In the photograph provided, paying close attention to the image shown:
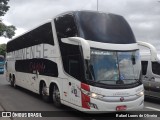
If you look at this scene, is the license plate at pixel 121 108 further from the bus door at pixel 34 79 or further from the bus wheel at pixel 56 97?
the bus door at pixel 34 79

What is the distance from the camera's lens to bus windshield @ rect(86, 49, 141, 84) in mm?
9859

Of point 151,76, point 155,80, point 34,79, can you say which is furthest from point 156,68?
point 34,79

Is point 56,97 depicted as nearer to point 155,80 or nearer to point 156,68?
point 155,80

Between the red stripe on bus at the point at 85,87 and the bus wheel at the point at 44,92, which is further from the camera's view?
the bus wheel at the point at 44,92

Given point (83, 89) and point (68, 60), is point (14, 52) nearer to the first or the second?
point (68, 60)

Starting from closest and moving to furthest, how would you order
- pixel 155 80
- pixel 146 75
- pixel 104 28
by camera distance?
pixel 104 28, pixel 155 80, pixel 146 75

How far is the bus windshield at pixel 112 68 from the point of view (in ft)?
32.3

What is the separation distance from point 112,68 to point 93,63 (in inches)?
24.1

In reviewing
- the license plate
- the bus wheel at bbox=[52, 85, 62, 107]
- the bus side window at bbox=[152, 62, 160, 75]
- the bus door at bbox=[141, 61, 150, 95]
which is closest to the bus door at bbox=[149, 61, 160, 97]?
the bus side window at bbox=[152, 62, 160, 75]

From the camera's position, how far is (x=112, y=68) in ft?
33.0

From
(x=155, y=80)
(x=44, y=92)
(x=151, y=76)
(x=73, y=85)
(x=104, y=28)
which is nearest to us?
(x=73, y=85)

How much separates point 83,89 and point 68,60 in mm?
1623

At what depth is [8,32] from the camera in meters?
42.5

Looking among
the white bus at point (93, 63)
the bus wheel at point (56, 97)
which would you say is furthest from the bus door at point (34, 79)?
the bus wheel at point (56, 97)
